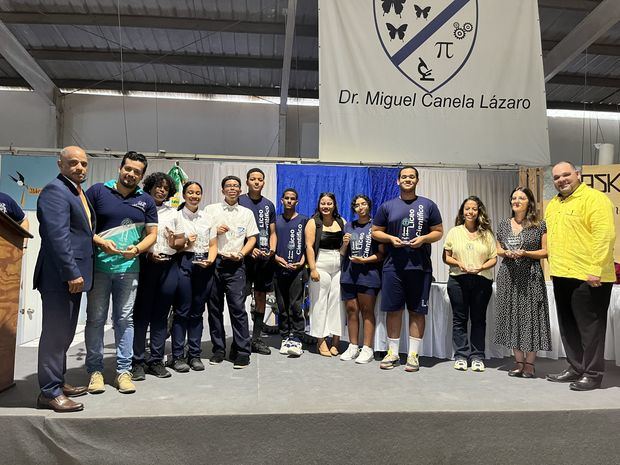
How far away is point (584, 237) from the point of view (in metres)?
2.69

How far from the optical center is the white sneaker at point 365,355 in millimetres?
3234

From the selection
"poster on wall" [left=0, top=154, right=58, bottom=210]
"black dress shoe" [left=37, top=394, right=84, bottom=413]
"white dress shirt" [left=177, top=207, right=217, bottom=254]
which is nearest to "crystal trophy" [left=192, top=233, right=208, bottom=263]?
"white dress shirt" [left=177, top=207, right=217, bottom=254]

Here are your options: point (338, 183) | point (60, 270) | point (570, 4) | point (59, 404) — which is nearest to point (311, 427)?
point (59, 404)

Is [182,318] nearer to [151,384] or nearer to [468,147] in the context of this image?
[151,384]

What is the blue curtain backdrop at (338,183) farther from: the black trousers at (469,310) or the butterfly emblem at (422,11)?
the black trousers at (469,310)

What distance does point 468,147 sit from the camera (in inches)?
177

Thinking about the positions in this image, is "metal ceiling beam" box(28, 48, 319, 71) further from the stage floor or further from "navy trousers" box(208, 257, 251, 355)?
the stage floor

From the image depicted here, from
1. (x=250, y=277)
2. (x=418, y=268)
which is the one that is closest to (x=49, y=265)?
(x=250, y=277)

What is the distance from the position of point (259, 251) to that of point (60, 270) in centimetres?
148

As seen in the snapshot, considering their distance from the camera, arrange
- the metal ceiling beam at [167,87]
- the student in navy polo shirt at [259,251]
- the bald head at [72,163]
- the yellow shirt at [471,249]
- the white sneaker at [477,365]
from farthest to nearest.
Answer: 1. the metal ceiling beam at [167,87]
2. the student in navy polo shirt at [259,251]
3. the yellow shirt at [471,249]
4. the white sneaker at [477,365]
5. the bald head at [72,163]

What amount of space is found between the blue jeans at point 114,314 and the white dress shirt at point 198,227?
0.50 m

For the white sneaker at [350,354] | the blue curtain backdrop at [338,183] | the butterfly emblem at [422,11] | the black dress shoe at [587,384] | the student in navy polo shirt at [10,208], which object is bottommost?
the white sneaker at [350,354]

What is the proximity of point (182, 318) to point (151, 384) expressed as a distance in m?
0.48

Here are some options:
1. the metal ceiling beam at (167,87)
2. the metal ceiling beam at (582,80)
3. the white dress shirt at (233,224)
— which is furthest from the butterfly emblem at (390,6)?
the metal ceiling beam at (582,80)
